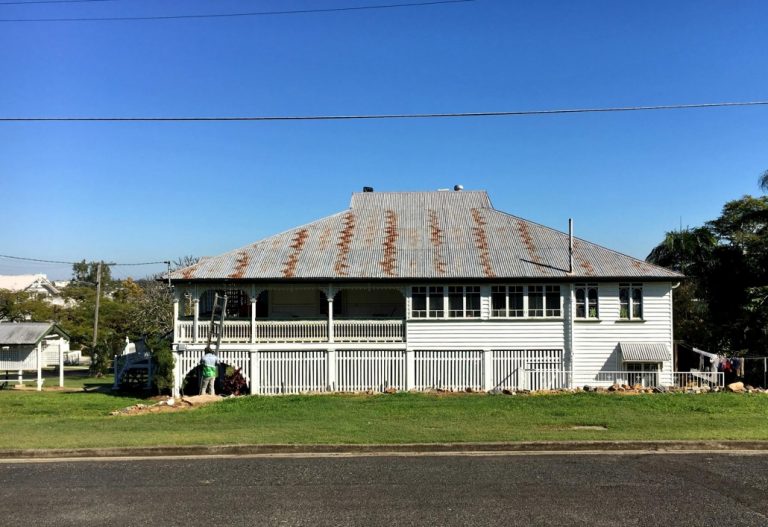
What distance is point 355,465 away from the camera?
10.5 meters

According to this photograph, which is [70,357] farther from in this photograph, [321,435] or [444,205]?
[321,435]

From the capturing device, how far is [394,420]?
15.2 m

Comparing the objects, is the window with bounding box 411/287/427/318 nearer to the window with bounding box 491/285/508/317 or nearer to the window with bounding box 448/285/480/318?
the window with bounding box 448/285/480/318

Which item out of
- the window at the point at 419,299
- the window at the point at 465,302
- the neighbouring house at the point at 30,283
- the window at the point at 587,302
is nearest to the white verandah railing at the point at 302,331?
the window at the point at 419,299

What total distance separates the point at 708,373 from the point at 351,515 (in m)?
17.5

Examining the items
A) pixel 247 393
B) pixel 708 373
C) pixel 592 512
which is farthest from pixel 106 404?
pixel 708 373

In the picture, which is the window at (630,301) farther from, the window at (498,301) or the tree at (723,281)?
the tree at (723,281)

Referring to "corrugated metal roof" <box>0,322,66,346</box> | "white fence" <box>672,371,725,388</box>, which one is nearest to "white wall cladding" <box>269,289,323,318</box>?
"corrugated metal roof" <box>0,322,66,346</box>

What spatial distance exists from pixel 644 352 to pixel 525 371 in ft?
13.4

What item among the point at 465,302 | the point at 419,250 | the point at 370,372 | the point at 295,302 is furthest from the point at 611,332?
the point at 295,302

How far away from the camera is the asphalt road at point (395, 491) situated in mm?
7625

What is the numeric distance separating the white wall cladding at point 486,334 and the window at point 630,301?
7.38 ft

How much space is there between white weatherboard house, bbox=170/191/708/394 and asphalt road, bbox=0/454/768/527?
37.7ft

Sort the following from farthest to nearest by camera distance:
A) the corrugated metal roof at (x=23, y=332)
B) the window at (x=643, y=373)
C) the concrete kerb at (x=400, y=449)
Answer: the corrugated metal roof at (x=23, y=332)
the window at (x=643, y=373)
the concrete kerb at (x=400, y=449)
